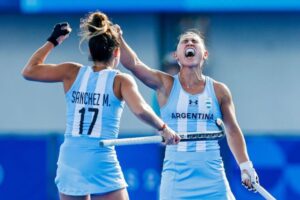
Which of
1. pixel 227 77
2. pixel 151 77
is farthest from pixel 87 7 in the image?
pixel 151 77

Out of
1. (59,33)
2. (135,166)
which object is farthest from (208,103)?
(135,166)

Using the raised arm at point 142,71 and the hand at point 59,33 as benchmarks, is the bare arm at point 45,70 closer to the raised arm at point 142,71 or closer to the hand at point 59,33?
the hand at point 59,33

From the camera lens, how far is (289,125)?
57.6 feet

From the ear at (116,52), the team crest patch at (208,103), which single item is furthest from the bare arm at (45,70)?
the team crest patch at (208,103)

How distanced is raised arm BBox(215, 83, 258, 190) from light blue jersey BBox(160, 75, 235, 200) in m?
0.09

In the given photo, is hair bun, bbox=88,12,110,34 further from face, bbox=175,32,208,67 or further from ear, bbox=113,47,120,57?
face, bbox=175,32,208,67

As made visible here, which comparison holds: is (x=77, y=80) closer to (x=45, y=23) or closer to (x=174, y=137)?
(x=174, y=137)

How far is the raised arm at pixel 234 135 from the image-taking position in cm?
913

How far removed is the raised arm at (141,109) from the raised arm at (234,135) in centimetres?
83

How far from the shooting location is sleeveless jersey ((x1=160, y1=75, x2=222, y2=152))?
29.5 feet

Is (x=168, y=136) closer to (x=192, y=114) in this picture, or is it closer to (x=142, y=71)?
(x=192, y=114)

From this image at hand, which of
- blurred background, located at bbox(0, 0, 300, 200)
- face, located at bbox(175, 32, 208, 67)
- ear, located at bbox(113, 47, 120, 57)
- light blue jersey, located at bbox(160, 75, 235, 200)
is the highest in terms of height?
blurred background, located at bbox(0, 0, 300, 200)

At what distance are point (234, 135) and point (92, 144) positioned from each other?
128 centimetres

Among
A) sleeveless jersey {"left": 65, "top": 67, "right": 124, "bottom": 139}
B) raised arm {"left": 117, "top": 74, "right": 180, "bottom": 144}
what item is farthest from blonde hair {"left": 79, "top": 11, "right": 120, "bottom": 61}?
raised arm {"left": 117, "top": 74, "right": 180, "bottom": 144}
